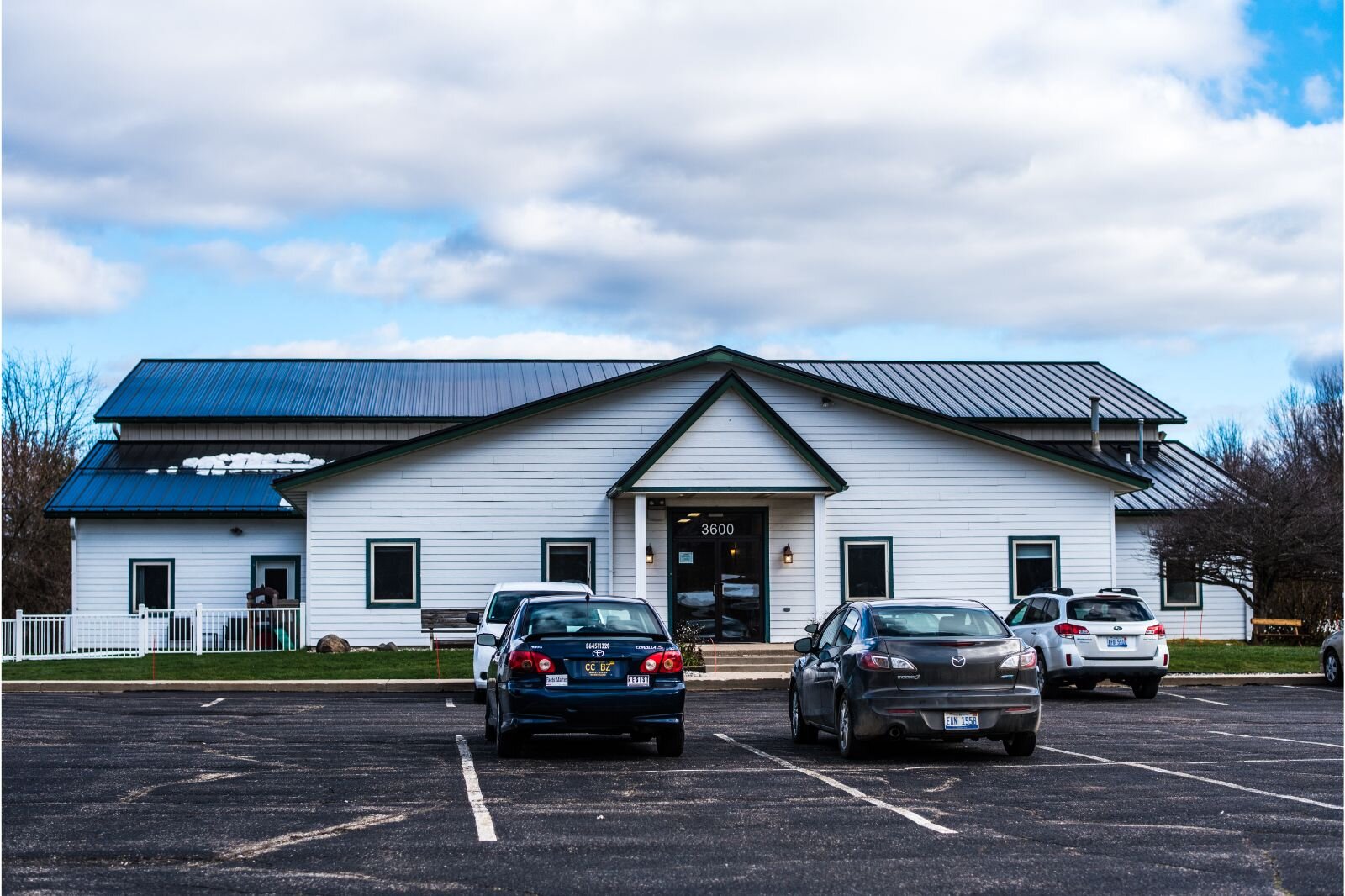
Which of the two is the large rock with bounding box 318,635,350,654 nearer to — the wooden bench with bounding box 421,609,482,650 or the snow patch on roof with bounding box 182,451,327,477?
the wooden bench with bounding box 421,609,482,650

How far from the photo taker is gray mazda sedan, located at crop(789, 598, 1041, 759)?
13.5 meters

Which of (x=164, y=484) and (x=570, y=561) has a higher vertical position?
(x=164, y=484)

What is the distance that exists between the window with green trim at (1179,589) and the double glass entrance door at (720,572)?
10.9 m

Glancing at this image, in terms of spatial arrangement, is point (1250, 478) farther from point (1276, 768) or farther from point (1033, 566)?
point (1276, 768)

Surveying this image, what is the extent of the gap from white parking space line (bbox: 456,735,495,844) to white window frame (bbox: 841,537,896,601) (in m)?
17.0

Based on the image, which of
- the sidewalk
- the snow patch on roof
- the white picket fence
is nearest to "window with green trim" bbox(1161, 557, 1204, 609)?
the sidewalk

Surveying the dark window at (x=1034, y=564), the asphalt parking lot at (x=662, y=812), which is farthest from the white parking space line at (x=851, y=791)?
the dark window at (x=1034, y=564)

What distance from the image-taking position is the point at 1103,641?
844 inches

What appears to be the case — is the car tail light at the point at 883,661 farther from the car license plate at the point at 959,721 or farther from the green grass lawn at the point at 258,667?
the green grass lawn at the point at 258,667

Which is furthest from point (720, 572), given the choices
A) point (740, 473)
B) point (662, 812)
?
point (662, 812)

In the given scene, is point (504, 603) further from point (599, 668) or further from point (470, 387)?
point (470, 387)

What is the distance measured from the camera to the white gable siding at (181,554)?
3466cm

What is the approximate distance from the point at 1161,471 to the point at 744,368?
545 inches

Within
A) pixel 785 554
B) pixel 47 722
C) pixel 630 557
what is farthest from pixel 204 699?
pixel 785 554
